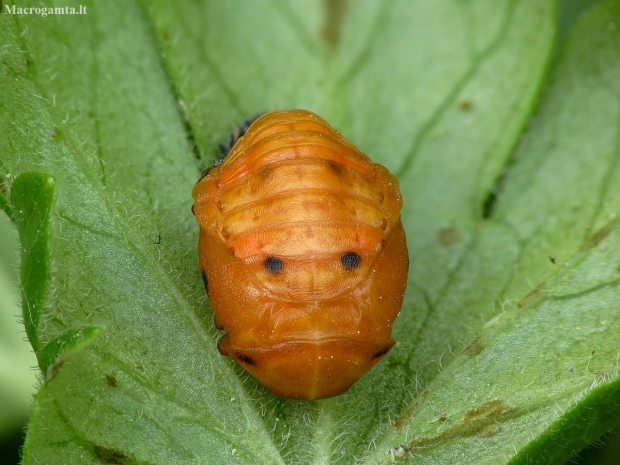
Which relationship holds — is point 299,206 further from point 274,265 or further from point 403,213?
point 403,213

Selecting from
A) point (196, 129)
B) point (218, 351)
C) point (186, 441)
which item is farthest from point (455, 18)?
point (186, 441)

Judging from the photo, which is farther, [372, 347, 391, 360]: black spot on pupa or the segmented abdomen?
[372, 347, 391, 360]: black spot on pupa

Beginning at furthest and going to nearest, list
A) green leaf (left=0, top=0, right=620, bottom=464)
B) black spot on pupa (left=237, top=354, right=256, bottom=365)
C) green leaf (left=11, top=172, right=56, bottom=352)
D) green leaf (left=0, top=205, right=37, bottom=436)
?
green leaf (left=0, top=205, right=37, bottom=436) < black spot on pupa (left=237, top=354, right=256, bottom=365) < green leaf (left=0, top=0, right=620, bottom=464) < green leaf (left=11, top=172, right=56, bottom=352)

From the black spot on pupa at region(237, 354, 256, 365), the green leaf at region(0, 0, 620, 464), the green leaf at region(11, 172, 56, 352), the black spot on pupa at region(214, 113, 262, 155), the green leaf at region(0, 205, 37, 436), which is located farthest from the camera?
the green leaf at region(0, 205, 37, 436)

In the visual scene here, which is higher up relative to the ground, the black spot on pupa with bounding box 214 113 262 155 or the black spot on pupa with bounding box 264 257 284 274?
the black spot on pupa with bounding box 264 257 284 274

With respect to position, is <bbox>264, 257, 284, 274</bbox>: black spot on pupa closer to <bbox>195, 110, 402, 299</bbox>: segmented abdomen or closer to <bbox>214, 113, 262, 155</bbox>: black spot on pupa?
<bbox>195, 110, 402, 299</bbox>: segmented abdomen

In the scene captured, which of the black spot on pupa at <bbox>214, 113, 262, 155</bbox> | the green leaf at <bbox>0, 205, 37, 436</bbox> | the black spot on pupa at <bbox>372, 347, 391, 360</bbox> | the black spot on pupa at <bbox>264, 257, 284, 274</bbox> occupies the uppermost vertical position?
the black spot on pupa at <bbox>264, 257, 284, 274</bbox>

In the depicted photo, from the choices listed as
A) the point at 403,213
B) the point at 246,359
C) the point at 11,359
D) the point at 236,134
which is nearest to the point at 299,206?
the point at 246,359

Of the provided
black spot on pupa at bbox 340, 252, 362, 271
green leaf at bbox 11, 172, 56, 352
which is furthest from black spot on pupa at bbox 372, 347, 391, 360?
green leaf at bbox 11, 172, 56, 352
